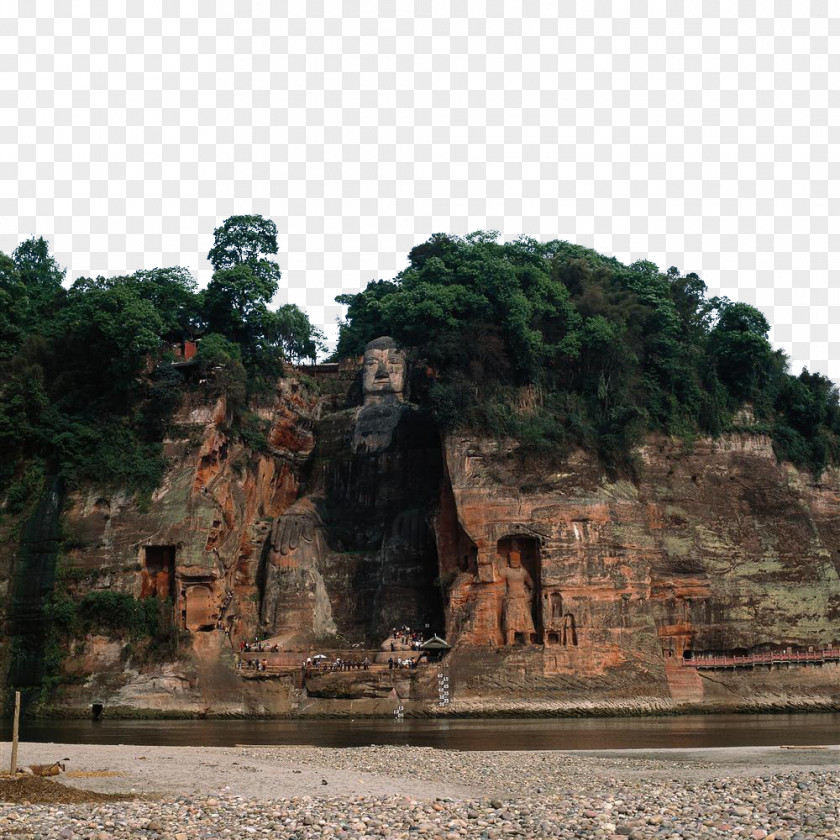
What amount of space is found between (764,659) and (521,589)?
13.1m

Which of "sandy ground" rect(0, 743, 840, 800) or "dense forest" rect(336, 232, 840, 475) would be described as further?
"dense forest" rect(336, 232, 840, 475)

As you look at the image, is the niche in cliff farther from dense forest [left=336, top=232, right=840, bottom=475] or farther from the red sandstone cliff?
dense forest [left=336, top=232, right=840, bottom=475]

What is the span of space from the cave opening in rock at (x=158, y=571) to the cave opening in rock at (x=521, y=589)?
1512cm

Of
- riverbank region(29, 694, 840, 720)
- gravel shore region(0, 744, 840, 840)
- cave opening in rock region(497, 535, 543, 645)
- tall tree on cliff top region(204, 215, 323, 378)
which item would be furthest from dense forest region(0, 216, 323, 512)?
gravel shore region(0, 744, 840, 840)

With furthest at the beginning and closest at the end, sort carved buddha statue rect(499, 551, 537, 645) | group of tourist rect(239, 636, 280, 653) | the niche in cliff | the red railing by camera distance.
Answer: the niche in cliff, the red railing, group of tourist rect(239, 636, 280, 653), carved buddha statue rect(499, 551, 537, 645)

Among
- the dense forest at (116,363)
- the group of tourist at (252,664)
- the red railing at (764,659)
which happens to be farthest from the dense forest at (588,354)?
the group of tourist at (252,664)

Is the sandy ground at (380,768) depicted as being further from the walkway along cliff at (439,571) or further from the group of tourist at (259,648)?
the group of tourist at (259,648)

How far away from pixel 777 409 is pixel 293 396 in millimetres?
27309

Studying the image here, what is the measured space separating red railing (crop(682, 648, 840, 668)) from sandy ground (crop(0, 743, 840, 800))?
81.0 ft

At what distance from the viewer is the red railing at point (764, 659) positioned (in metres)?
60.5

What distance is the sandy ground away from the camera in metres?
26.1

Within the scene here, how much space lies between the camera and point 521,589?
190ft

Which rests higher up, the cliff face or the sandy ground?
the cliff face

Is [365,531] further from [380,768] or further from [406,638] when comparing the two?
[380,768]
